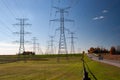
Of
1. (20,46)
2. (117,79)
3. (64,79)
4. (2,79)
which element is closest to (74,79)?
(64,79)

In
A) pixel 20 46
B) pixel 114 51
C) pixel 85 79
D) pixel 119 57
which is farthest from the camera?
pixel 114 51

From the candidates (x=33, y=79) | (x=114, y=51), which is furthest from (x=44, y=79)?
(x=114, y=51)

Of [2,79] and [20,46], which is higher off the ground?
[20,46]

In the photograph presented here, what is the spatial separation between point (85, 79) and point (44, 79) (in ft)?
76.3

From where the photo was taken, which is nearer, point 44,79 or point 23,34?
point 44,79

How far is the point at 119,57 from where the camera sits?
212 feet

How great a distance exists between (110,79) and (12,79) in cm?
1236

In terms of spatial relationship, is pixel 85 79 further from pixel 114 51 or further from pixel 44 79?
pixel 114 51

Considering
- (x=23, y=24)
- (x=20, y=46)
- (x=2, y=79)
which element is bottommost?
(x=2, y=79)

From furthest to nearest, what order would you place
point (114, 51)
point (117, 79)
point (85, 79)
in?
point (114, 51) → point (117, 79) → point (85, 79)

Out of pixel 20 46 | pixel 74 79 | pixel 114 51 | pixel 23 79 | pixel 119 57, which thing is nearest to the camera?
pixel 74 79

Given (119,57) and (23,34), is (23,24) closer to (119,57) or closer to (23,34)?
(23,34)

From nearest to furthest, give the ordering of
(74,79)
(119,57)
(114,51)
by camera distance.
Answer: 1. (74,79)
2. (119,57)
3. (114,51)

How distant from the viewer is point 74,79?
29219 mm
